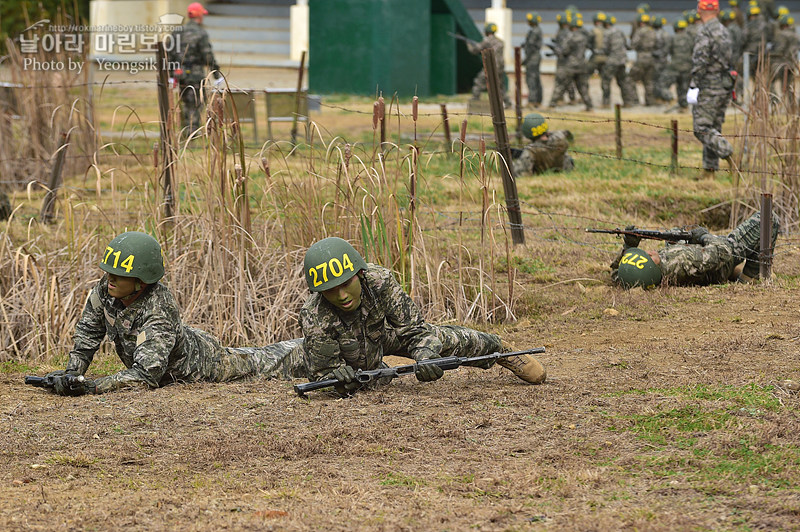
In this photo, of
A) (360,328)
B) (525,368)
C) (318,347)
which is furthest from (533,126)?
(318,347)

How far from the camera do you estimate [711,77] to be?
11.6 meters

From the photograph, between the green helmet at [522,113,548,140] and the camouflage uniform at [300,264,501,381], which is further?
the green helmet at [522,113,548,140]

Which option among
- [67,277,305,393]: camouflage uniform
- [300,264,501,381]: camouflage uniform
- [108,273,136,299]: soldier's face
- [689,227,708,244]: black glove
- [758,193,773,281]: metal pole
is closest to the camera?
[300,264,501,381]: camouflage uniform

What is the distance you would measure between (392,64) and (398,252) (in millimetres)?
14224

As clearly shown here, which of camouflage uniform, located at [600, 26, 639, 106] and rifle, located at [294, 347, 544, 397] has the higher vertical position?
camouflage uniform, located at [600, 26, 639, 106]

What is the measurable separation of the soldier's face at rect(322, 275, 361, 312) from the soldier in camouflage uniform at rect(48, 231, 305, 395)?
2.93 ft

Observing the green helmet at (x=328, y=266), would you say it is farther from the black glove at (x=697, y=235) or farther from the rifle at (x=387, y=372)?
the black glove at (x=697, y=235)

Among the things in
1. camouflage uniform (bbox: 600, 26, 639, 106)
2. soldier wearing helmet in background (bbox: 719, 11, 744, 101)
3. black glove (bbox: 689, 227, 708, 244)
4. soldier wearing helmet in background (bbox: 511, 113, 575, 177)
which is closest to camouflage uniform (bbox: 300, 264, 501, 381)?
black glove (bbox: 689, 227, 708, 244)

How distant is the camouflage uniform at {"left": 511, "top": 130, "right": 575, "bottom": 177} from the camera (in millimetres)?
12016

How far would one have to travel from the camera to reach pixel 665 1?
26953 millimetres

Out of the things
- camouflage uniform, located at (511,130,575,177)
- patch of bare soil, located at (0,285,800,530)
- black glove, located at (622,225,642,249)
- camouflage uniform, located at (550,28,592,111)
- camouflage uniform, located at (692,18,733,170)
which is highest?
camouflage uniform, located at (550,28,592,111)

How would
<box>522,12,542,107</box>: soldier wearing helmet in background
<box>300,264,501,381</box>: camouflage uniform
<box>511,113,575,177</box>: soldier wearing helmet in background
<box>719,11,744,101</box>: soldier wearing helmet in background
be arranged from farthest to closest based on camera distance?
<box>522,12,542,107</box>: soldier wearing helmet in background → <box>719,11,744,101</box>: soldier wearing helmet in background → <box>511,113,575,177</box>: soldier wearing helmet in background → <box>300,264,501,381</box>: camouflage uniform

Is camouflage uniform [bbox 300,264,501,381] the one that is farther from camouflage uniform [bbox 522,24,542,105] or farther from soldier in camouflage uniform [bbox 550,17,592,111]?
camouflage uniform [bbox 522,24,542,105]

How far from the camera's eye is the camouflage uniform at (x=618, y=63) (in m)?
19.7
